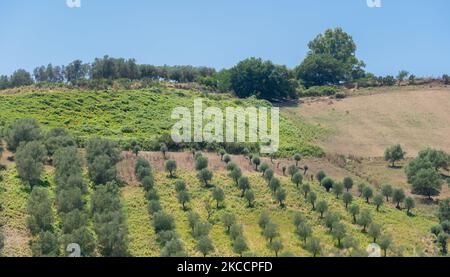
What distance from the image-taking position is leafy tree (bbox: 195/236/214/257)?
48094 millimetres

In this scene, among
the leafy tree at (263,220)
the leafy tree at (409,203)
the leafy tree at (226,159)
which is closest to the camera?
the leafy tree at (263,220)

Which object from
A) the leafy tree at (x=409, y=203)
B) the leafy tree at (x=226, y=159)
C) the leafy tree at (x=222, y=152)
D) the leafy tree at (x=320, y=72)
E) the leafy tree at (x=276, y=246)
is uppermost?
the leafy tree at (x=320, y=72)

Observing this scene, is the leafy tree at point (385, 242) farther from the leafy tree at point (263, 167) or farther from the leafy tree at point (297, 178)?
the leafy tree at point (263, 167)

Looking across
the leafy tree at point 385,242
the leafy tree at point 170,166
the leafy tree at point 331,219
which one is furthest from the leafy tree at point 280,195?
the leafy tree at point 170,166

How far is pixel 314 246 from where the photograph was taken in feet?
165

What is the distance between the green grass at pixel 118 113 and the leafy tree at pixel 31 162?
49.7ft

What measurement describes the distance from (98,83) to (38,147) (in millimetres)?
49205

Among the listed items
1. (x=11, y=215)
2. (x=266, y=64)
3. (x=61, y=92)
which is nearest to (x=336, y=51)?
(x=266, y=64)

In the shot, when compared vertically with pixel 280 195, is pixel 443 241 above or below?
below

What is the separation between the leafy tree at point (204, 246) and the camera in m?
48.1

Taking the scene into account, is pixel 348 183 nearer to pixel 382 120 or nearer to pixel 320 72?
pixel 382 120

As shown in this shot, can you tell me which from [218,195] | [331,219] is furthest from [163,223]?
[331,219]

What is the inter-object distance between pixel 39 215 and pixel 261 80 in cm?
7704

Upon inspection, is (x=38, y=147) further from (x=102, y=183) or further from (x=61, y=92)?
(x=61, y=92)
